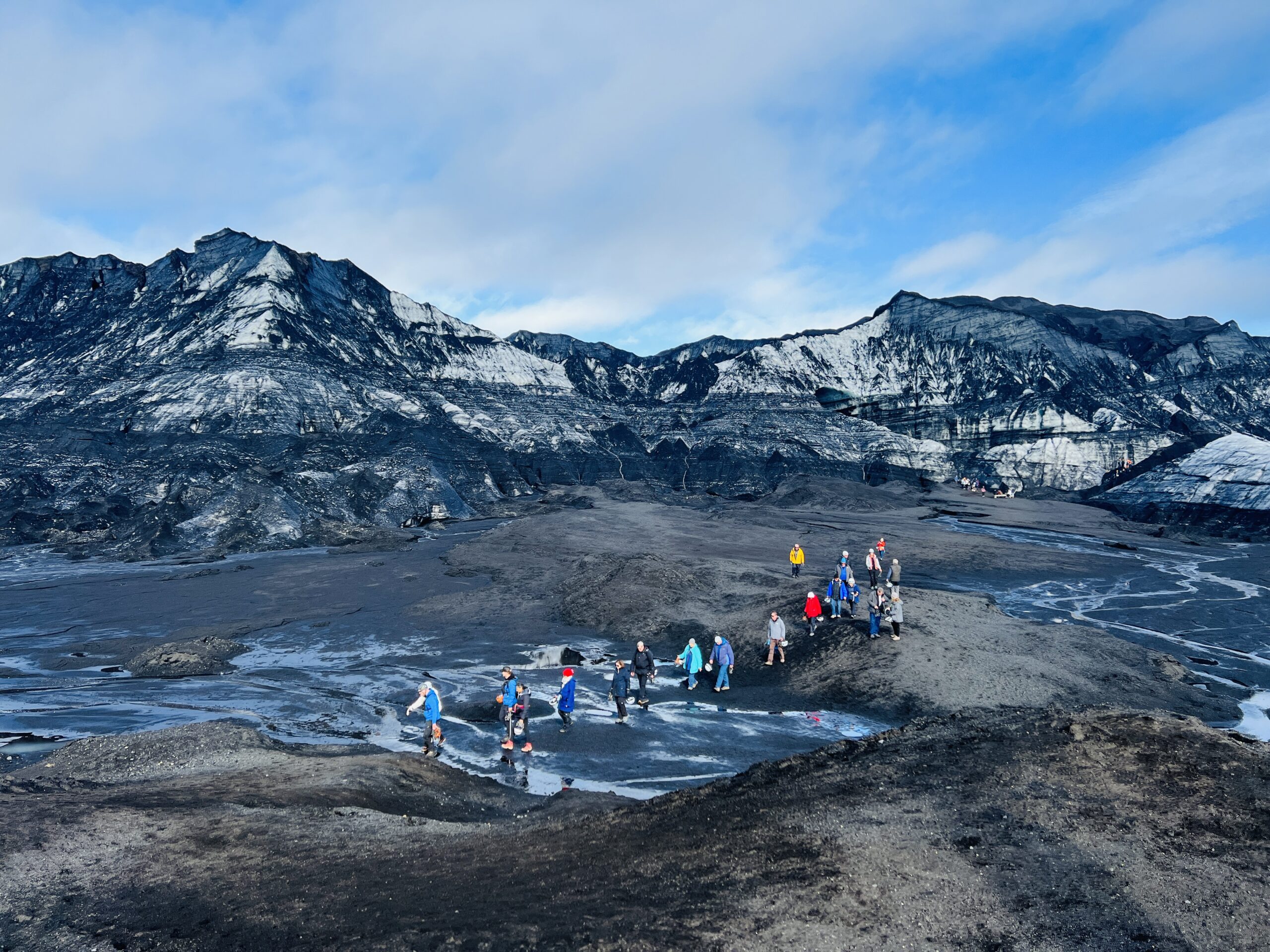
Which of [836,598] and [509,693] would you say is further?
[836,598]

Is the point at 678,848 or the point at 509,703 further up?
the point at 678,848

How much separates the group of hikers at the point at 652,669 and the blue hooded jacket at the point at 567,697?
1cm

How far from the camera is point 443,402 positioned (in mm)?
84375

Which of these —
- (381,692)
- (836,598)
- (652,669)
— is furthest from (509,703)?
(836,598)

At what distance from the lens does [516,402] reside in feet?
301

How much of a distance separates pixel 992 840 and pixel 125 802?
1058cm

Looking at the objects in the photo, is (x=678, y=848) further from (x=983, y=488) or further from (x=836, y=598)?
(x=983, y=488)

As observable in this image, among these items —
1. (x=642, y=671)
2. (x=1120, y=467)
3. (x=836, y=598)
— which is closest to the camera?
(x=642, y=671)

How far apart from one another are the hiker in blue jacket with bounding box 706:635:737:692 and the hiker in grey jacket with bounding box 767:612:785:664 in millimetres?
1610

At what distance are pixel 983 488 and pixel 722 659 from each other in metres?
70.7

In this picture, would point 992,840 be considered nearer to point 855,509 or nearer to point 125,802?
point 125,802

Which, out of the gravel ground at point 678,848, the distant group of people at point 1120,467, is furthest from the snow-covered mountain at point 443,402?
the gravel ground at point 678,848

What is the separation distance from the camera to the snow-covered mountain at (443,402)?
2259 inches

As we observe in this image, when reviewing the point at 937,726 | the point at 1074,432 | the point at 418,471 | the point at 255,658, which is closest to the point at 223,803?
the point at 937,726
